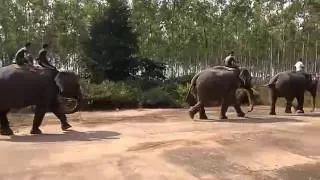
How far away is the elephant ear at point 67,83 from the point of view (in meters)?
16.1

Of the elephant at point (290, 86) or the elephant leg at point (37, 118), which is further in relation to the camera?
the elephant at point (290, 86)

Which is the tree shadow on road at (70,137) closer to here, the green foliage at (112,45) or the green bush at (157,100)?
the green bush at (157,100)

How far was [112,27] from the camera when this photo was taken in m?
30.8

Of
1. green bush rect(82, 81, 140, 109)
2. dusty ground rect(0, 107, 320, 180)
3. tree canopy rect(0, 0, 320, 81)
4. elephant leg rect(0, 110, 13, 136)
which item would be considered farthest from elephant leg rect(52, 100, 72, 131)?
tree canopy rect(0, 0, 320, 81)

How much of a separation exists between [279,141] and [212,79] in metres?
5.82

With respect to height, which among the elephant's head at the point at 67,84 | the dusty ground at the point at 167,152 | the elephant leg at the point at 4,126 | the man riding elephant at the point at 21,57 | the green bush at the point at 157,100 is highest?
the man riding elephant at the point at 21,57

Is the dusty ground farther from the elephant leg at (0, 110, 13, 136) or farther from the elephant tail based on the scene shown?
the elephant tail

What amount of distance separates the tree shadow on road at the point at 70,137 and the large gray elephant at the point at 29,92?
674 mm

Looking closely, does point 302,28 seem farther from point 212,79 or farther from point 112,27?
point 212,79

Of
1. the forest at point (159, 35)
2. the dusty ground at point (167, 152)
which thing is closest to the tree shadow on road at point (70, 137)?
Result: the dusty ground at point (167, 152)

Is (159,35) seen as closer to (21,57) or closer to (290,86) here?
(290,86)

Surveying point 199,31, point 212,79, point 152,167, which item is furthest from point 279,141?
point 199,31

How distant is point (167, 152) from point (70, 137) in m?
3.47

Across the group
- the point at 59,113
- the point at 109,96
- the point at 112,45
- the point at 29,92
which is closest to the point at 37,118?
the point at 29,92
